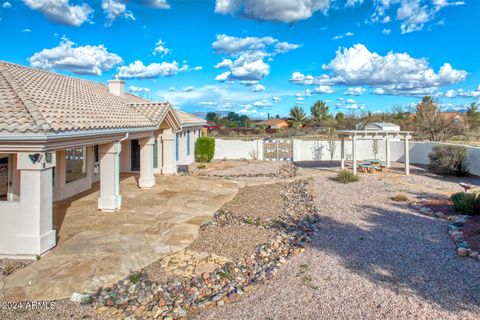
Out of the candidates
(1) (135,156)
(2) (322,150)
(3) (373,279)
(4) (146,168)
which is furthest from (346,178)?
(1) (135,156)

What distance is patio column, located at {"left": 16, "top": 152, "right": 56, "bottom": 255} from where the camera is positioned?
21.0 ft

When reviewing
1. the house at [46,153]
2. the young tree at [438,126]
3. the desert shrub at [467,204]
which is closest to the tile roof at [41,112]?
the house at [46,153]

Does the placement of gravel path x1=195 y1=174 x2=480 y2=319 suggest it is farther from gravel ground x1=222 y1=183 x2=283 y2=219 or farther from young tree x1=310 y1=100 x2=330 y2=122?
young tree x1=310 y1=100 x2=330 y2=122

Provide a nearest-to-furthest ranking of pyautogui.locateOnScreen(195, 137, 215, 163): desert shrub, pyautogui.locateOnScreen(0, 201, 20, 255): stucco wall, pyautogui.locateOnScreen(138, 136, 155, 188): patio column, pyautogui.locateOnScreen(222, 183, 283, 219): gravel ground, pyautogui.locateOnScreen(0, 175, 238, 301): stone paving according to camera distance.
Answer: pyautogui.locateOnScreen(0, 175, 238, 301): stone paving
pyautogui.locateOnScreen(0, 201, 20, 255): stucco wall
pyautogui.locateOnScreen(222, 183, 283, 219): gravel ground
pyautogui.locateOnScreen(138, 136, 155, 188): patio column
pyautogui.locateOnScreen(195, 137, 215, 163): desert shrub

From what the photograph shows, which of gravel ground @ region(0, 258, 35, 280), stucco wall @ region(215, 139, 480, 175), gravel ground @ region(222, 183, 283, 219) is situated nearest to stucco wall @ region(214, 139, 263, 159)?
stucco wall @ region(215, 139, 480, 175)

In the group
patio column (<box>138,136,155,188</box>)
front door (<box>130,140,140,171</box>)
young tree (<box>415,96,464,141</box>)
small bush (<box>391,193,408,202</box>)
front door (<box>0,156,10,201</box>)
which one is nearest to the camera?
front door (<box>0,156,10,201</box>)

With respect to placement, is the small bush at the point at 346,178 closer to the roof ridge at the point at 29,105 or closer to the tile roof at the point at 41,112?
the tile roof at the point at 41,112

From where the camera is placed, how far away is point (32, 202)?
6.47 m

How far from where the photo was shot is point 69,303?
16.5 feet

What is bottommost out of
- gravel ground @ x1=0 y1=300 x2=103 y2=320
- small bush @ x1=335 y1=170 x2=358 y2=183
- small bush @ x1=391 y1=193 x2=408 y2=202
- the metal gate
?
gravel ground @ x1=0 y1=300 x2=103 y2=320

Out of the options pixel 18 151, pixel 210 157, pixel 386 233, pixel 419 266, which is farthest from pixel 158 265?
pixel 210 157

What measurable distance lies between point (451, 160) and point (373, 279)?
13.7 metres

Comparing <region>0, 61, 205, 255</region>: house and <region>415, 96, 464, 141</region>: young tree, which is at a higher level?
<region>415, 96, 464, 141</region>: young tree

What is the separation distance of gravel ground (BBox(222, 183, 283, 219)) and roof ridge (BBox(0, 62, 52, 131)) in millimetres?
5619
